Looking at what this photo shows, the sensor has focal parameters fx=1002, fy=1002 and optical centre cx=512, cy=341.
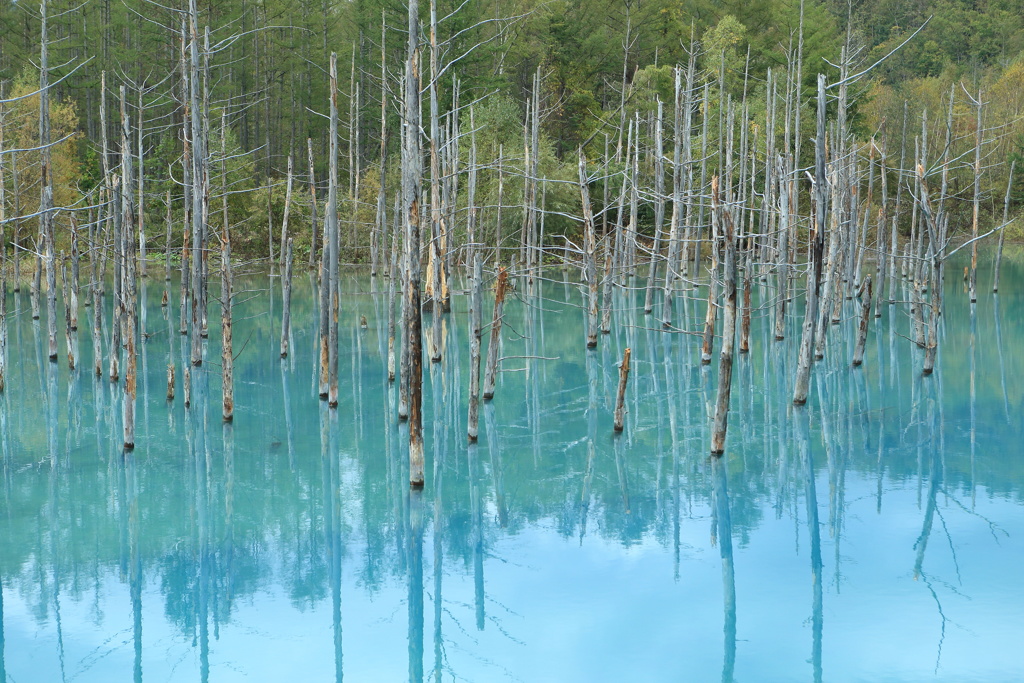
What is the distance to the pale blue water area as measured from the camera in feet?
22.4

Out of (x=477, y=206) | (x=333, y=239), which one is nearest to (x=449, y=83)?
(x=477, y=206)

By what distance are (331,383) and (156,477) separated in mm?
2619

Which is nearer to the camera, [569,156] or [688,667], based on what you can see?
[688,667]

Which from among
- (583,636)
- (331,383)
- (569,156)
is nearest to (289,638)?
(583,636)

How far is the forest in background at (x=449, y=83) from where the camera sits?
31.1 metres

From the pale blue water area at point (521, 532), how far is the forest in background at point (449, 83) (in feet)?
50.2

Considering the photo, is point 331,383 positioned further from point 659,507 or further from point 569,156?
point 569,156

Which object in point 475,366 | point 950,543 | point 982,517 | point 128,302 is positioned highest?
point 128,302

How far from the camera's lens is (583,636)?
704 centimetres

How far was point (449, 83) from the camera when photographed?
3180 centimetres

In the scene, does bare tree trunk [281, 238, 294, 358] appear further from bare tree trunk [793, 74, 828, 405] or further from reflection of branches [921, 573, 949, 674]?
reflection of branches [921, 573, 949, 674]

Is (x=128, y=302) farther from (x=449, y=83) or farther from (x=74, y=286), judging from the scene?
(x=449, y=83)

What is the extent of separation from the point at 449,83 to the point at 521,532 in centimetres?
2488

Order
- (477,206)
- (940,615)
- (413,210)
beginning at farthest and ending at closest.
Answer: (477,206)
(413,210)
(940,615)
